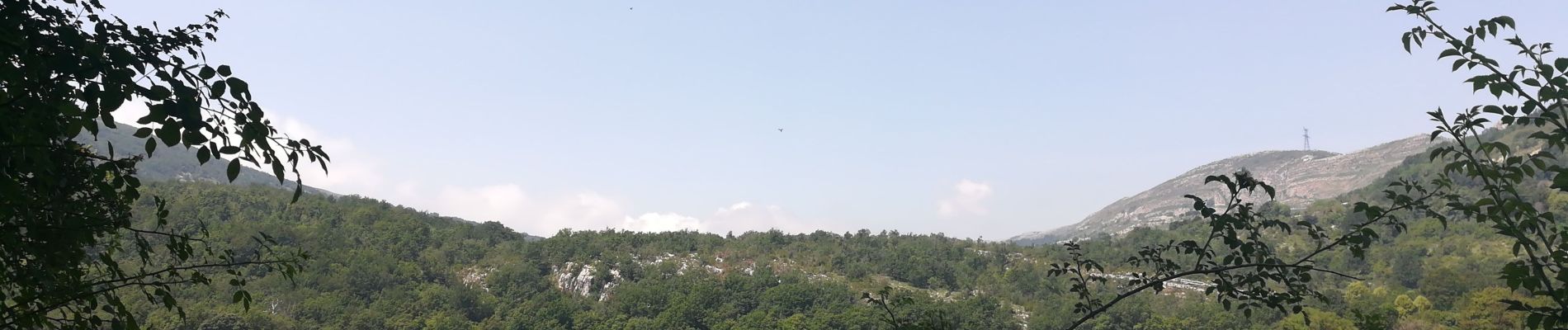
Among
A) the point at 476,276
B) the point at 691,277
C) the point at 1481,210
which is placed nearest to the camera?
the point at 1481,210

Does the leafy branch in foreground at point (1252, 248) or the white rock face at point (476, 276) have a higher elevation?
the white rock face at point (476, 276)

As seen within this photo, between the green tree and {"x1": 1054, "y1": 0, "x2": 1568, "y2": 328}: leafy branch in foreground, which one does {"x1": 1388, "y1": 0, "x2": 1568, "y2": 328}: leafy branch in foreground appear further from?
the green tree

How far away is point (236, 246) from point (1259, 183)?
89435 mm

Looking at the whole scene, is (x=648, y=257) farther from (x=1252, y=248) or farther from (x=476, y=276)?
(x=1252, y=248)

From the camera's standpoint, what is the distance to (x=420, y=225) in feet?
328

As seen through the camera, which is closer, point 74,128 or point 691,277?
point 74,128

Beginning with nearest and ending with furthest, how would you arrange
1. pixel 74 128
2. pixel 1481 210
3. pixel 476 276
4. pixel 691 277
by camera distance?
1. pixel 74 128
2. pixel 1481 210
3. pixel 691 277
4. pixel 476 276

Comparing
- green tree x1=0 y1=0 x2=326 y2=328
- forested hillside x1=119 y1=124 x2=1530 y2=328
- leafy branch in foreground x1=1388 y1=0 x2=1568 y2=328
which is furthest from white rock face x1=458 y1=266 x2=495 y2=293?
leafy branch in foreground x1=1388 y1=0 x2=1568 y2=328

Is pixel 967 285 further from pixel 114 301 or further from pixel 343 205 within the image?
pixel 114 301

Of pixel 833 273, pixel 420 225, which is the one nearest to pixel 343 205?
pixel 420 225

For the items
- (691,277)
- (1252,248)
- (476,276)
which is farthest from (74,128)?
(476,276)

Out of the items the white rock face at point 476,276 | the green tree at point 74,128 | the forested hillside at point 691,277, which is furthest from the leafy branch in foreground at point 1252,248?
the white rock face at point 476,276

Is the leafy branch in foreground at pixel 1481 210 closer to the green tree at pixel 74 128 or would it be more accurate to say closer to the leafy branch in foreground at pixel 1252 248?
the leafy branch in foreground at pixel 1252 248

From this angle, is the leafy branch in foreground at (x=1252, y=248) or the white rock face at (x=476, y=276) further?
the white rock face at (x=476, y=276)
